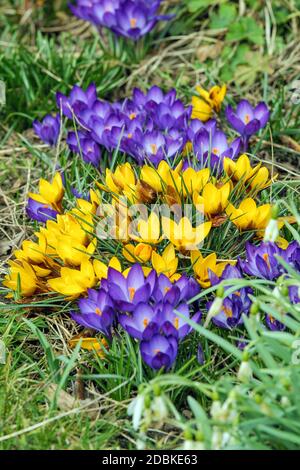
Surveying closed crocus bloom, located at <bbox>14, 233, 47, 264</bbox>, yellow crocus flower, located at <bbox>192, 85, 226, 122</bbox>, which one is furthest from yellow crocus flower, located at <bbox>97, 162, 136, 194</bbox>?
yellow crocus flower, located at <bbox>192, 85, 226, 122</bbox>

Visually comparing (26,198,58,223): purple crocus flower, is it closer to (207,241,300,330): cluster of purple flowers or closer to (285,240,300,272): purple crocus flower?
(207,241,300,330): cluster of purple flowers

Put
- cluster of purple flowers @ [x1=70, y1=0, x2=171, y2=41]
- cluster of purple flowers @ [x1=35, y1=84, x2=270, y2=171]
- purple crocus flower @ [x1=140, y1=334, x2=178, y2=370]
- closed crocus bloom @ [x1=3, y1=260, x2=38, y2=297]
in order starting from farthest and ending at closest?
cluster of purple flowers @ [x1=70, y1=0, x2=171, y2=41] → cluster of purple flowers @ [x1=35, y1=84, x2=270, y2=171] → closed crocus bloom @ [x1=3, y1=260, x2=38, y2=297] → purple crocus flower @ [x1=140, y1=334, x2=178, y2=370]

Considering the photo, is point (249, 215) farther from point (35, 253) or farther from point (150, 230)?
point (35, 253)

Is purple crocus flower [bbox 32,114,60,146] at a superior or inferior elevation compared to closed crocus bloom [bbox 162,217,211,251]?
superior

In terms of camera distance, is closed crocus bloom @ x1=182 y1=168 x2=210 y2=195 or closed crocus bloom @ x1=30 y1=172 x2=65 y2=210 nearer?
closed crocus bloom @ x1=182 y1=168 x2=210 y2=195
